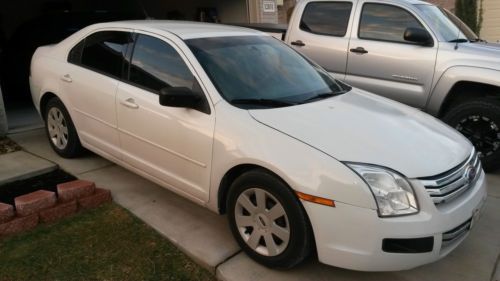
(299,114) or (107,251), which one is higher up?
(299,114)

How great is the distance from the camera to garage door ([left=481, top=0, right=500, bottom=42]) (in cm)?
1769

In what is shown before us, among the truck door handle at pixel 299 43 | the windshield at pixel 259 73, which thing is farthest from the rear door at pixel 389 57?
the windshield at pixel 259 73

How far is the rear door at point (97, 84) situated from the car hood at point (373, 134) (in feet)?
5.29

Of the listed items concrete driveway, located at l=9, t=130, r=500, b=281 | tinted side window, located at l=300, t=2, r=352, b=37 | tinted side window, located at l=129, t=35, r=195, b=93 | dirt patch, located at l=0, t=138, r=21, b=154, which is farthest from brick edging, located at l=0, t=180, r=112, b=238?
tinted side window, located at l=300, t=2, r=352, b=37

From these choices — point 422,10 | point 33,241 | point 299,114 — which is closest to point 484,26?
point 422,10

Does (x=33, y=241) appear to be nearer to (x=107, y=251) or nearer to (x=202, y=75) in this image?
(x=107, y=251)

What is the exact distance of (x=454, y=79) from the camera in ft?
16.4

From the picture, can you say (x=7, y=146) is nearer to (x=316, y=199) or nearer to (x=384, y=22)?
Answer: (x=316, y=199)

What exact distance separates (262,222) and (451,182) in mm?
1230

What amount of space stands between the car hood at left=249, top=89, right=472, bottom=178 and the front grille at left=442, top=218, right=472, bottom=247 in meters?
0.37

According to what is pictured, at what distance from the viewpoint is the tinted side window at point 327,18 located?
5930 mm

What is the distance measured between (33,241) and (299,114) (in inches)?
87.4

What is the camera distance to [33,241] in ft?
11.3

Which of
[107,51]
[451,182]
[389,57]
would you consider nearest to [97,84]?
[107,51]
